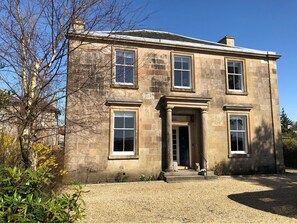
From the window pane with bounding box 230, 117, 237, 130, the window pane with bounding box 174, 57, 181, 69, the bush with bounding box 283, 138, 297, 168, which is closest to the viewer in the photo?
the window pane with bounding box 174, 57, 181, 69

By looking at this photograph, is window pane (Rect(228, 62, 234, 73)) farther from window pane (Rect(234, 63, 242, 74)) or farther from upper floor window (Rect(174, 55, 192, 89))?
upper floor window (Rect(174, 55, 192, 89))

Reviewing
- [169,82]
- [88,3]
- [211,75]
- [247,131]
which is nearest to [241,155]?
[247,131]

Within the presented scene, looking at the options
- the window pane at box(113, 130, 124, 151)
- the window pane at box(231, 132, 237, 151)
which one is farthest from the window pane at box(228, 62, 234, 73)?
the window pane at box(113, 130, 124, 151)

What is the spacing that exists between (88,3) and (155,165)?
974 cm

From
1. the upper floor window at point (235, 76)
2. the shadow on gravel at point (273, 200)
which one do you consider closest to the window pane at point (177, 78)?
the upper floor window at point (235, 76)

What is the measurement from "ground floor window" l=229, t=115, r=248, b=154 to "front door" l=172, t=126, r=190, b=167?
252 cm

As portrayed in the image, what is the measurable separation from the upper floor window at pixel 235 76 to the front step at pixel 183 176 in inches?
213

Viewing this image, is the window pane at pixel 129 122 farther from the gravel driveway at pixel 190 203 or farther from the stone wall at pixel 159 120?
the gravel driveway at pixel 190 203

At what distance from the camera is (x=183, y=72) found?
14109mm

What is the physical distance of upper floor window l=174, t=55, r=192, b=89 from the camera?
45.8 ft

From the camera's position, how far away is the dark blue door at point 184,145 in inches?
564

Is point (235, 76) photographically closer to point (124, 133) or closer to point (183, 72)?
point (183, 72)

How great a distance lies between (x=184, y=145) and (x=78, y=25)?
36.0ft

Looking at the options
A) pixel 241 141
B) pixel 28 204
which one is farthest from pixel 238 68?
pixel 28 204
